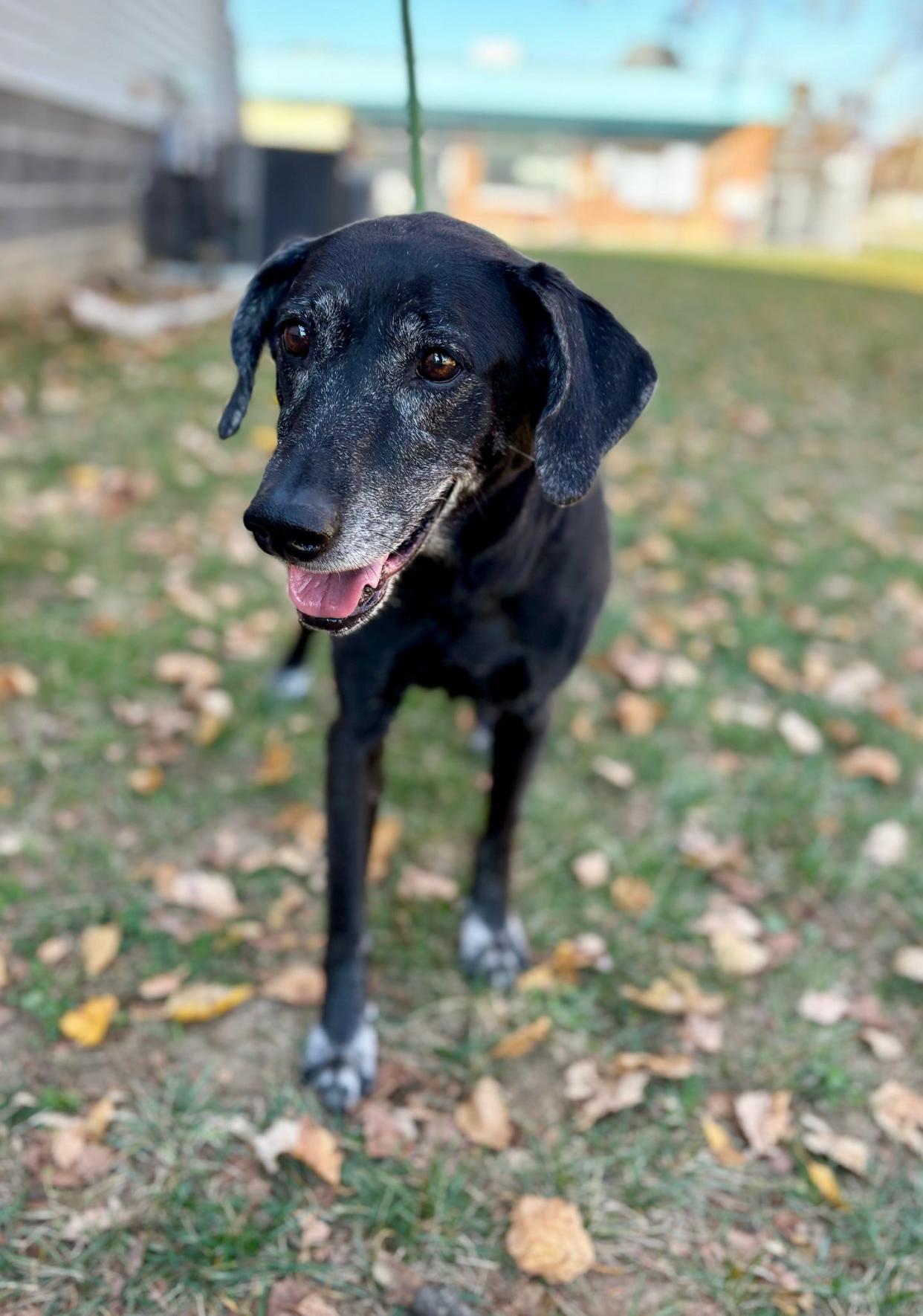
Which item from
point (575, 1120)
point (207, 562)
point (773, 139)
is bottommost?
point (575, 1120)

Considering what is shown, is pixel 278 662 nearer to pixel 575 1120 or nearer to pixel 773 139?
pixel 575 1120

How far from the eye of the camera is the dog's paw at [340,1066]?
2.29m

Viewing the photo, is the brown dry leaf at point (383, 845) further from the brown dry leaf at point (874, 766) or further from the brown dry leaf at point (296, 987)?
the brown dry leaf at point (874, 766)

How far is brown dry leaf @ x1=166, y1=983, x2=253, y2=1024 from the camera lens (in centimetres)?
246

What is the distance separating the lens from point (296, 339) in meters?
1.98

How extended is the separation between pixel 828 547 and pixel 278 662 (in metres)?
3.28

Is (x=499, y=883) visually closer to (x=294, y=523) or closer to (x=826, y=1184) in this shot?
(x=826, y=1184)

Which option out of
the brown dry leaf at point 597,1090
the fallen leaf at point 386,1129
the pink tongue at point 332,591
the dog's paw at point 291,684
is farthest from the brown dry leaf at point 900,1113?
the dog's paw at point 291,684

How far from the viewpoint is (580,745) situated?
12.1 feet

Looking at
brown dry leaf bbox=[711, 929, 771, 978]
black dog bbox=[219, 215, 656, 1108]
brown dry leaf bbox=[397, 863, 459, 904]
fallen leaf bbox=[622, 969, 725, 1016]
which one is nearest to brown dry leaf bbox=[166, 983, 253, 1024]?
black dog bbox=[219, 215, 656, 1108]

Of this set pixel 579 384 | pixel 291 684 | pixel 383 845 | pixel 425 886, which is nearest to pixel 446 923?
pixel 425 886

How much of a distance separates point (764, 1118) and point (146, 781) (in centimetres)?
199

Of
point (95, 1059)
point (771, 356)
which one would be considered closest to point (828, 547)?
point (95, 1059)

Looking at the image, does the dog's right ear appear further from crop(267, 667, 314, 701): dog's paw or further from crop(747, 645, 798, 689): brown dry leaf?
crop(747, 645, 798, 689): brown dry leaf
